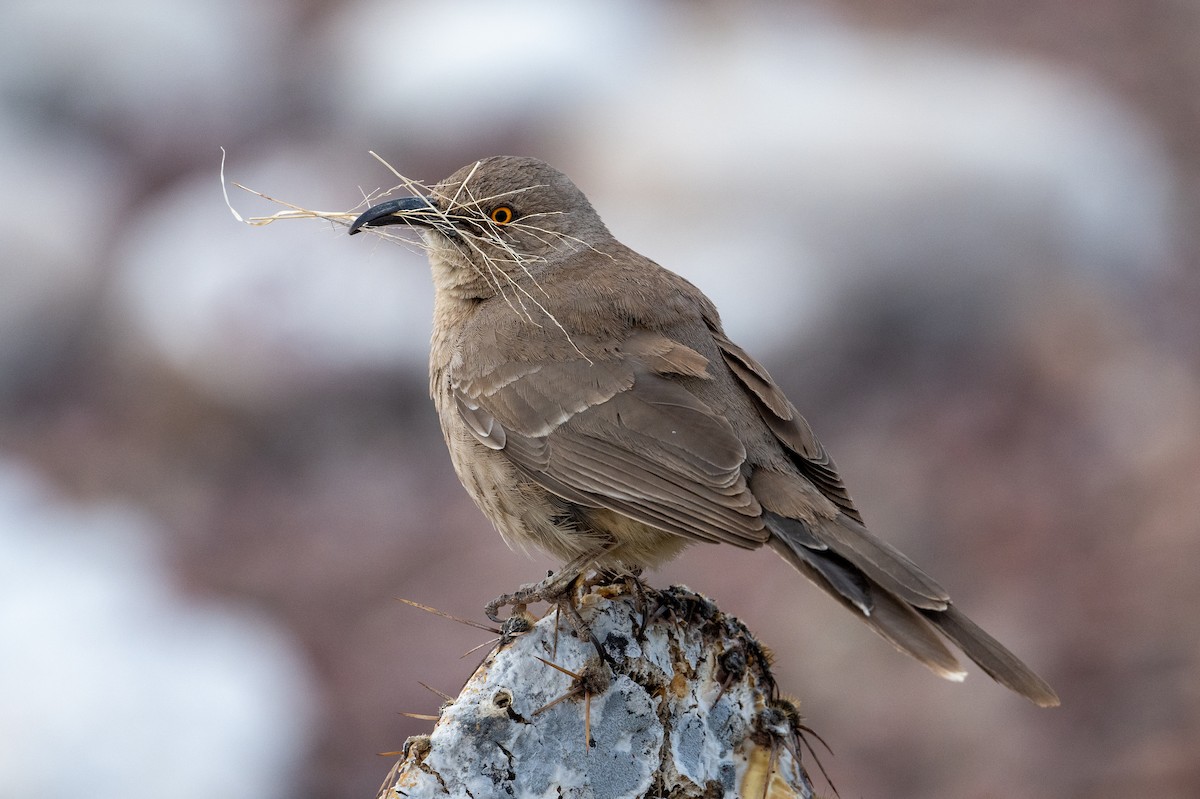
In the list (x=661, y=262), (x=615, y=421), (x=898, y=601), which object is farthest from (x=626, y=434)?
(x=661, y=262)

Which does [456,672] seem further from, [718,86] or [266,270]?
Answer: [718,86]

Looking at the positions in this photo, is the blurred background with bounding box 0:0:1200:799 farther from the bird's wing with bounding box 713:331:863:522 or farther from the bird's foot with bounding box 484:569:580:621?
the bird's foot with bounding box 484:569:580:621

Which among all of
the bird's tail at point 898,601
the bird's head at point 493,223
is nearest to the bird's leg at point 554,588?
the bird's tail at point 898,601

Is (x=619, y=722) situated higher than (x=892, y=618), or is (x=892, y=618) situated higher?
(x=892, y=618)

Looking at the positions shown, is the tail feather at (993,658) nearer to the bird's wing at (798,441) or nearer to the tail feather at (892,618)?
the tail feather at (892,618)

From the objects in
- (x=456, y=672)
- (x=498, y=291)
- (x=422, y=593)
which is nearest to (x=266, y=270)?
(x=422, y=593)

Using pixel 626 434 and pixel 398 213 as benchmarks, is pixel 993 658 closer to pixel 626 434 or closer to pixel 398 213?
pixel 626 434

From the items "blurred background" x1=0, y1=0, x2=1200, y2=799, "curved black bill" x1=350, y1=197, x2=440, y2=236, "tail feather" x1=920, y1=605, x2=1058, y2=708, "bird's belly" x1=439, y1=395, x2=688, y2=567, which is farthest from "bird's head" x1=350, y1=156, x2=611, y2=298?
"blurred background" x1=0, y1=0, x2=1200, y2=799
